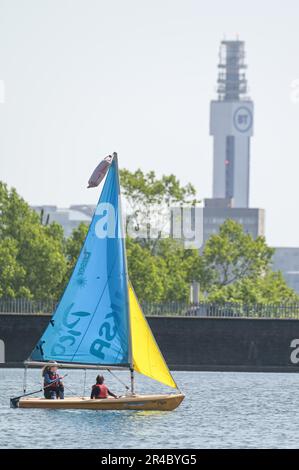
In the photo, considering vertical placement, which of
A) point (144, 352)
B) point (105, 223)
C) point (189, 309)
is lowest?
point (144, 352)

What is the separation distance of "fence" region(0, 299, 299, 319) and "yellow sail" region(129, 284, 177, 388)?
34.6 metres

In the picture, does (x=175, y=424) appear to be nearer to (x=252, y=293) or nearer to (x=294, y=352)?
(x=294, y=352)

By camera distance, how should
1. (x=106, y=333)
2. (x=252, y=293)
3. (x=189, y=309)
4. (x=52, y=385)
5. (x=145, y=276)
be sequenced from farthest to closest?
1. (x=252, y=293)
2. (x=145, y=276)
3. (x=189, y=309)
4. (x=106, y=333)
5. (x=52, y=385)

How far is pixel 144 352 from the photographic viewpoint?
61469 mm

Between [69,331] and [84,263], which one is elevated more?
[84,263]

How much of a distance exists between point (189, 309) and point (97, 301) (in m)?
42.9

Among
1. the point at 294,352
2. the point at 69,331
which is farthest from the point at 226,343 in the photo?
the point at 69,331

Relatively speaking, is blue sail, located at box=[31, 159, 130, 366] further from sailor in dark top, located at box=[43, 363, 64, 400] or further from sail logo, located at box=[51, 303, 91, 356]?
sailor in dark top, located at box=[43, 363, 64, 400]

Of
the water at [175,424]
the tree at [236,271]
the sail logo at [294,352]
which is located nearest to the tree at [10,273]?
the tree at [236,271]

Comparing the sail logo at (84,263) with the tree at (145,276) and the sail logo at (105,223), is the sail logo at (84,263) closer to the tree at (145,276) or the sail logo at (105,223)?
the sail logo at (105,223)

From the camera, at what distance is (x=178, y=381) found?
8356cm

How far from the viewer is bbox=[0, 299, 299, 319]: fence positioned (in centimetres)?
9900

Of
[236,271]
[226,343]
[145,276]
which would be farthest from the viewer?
[236,271]
